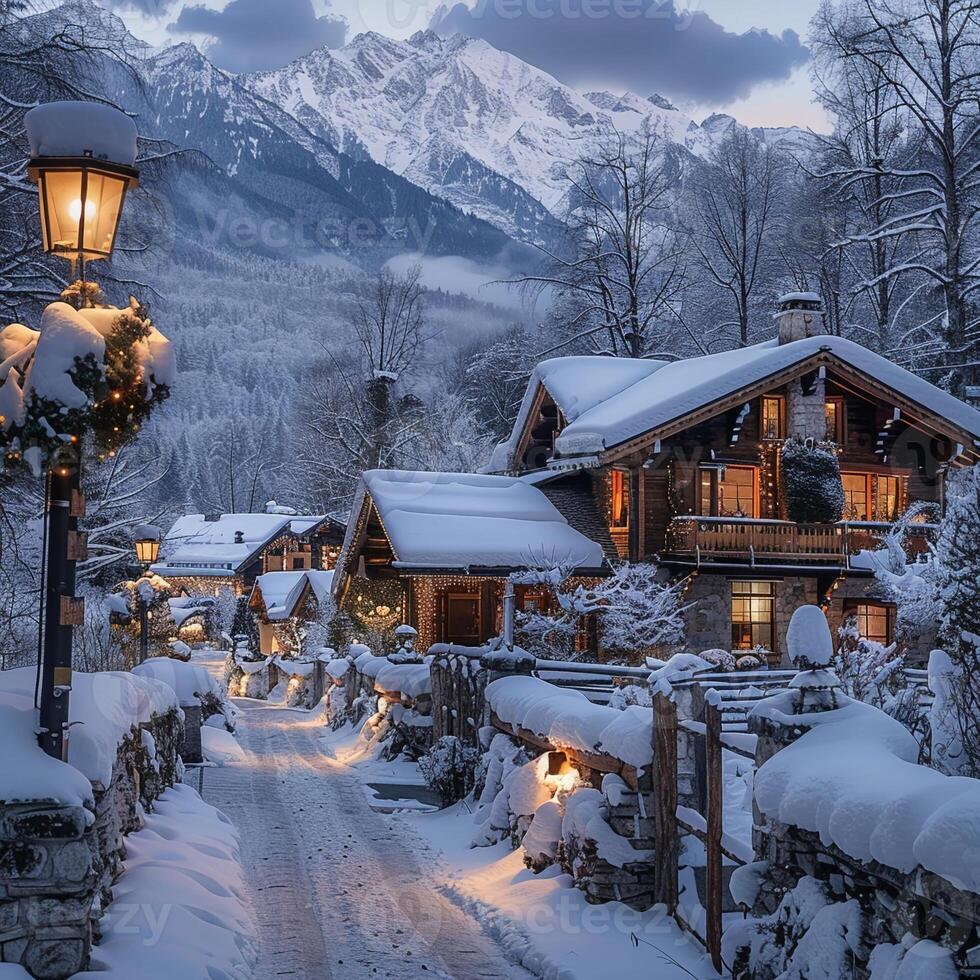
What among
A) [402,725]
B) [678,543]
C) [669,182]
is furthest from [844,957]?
[669,182]

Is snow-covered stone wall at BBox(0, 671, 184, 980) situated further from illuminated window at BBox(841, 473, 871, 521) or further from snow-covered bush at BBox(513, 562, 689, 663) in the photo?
illuminated window at BBox(841, 473, 871, 521)

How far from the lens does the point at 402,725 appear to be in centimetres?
1859

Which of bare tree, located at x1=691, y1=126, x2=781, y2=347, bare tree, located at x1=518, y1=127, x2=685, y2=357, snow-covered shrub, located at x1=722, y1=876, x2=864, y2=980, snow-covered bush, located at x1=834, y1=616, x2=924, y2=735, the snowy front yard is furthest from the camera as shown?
bare tree, located at x1=691, y1=126, x2=781, y2=347

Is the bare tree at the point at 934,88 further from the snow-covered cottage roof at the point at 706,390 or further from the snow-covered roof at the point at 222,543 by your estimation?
the snow-covered roof at the point at 222,543

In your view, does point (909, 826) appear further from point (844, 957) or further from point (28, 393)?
point (28, 393)

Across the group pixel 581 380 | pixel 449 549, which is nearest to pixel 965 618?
pixel 449 549

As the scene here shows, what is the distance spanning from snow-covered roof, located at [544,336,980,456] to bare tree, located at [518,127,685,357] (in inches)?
278

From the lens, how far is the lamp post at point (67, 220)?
21.3ft

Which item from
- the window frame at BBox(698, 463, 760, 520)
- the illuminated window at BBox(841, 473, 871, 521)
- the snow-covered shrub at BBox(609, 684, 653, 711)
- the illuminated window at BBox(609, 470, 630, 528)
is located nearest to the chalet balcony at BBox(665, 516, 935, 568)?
the window frame at BBox(698, 463, 760, 520)

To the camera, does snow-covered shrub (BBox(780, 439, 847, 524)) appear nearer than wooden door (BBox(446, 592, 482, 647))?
Yes

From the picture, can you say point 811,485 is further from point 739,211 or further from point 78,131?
point 78,131

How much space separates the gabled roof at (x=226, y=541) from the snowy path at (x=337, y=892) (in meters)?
49.6

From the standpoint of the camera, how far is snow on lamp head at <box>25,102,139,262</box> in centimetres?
658

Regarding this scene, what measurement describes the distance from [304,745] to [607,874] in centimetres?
1455
